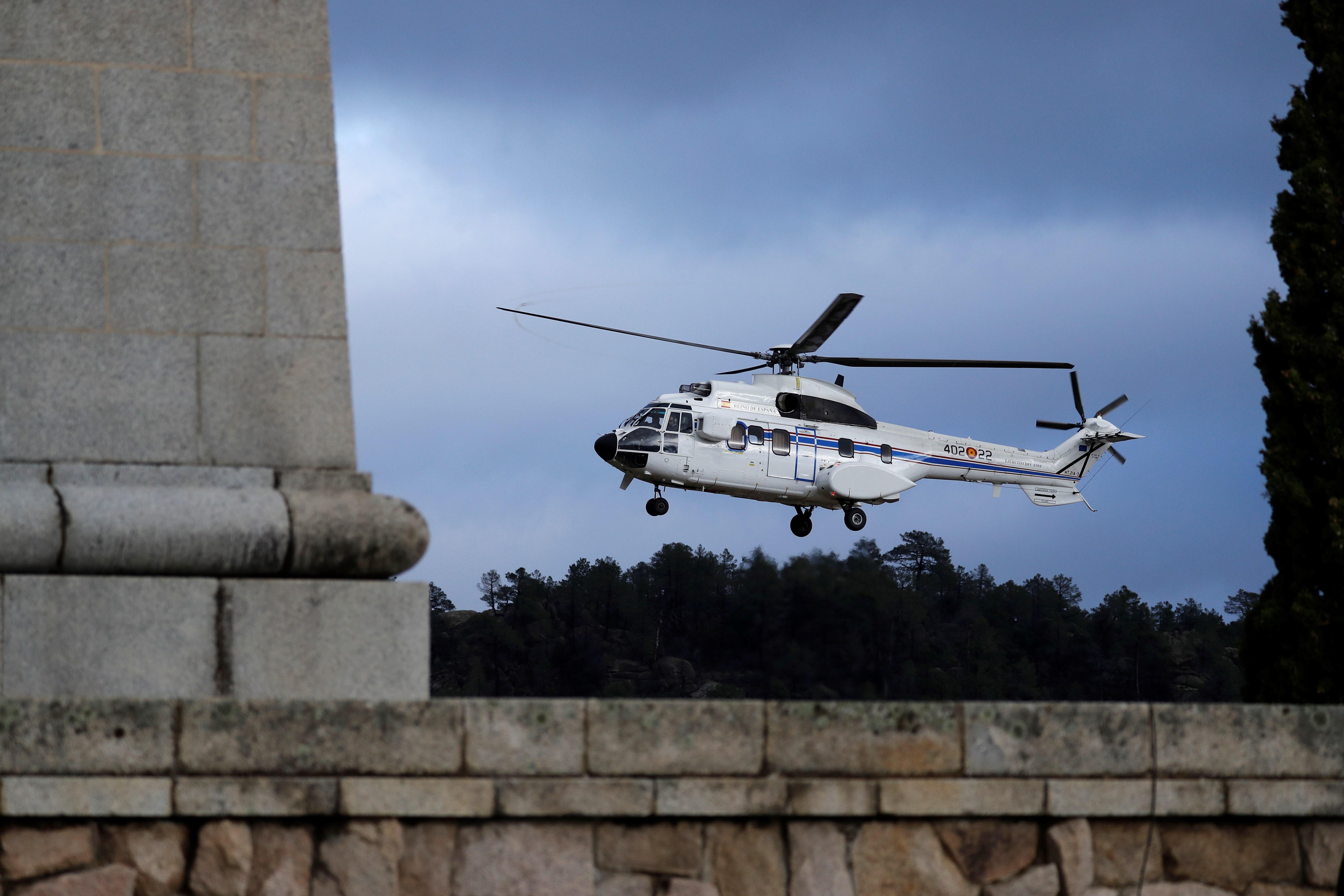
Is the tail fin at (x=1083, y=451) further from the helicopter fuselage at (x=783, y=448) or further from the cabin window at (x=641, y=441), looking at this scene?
the cabin window at (x=641, y=441)

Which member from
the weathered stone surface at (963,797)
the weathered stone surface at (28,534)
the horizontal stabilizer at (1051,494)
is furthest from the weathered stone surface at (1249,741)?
the horizontal stabilizer at (1051,494)

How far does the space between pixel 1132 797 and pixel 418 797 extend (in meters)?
2.43

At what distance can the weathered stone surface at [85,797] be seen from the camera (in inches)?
186

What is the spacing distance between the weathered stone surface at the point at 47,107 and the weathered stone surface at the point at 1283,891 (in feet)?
17.6

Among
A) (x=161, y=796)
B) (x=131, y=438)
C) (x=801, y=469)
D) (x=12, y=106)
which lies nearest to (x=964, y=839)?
(x=161, y=796)

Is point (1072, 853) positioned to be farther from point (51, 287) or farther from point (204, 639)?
point (51, 287)

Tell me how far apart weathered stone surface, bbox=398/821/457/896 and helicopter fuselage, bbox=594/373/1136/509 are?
2449cm

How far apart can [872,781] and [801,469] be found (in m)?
26.4

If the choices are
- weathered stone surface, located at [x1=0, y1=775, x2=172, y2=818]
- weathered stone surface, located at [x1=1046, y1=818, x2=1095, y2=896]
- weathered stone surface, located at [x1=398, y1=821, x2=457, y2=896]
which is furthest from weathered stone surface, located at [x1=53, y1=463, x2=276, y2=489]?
weathered stone surface, located at [x1=1046, y1=818, x2=1095, y2=896]

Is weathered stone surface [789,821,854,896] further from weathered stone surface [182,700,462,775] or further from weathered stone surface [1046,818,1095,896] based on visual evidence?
weathered stone surface [182,700,462,775]

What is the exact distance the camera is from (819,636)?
17.8 ft

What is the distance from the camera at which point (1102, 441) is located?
41906 millimetres

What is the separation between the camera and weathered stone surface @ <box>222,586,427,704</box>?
5715mm

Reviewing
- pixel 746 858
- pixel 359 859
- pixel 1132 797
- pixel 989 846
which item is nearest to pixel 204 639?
pixel 359 859
